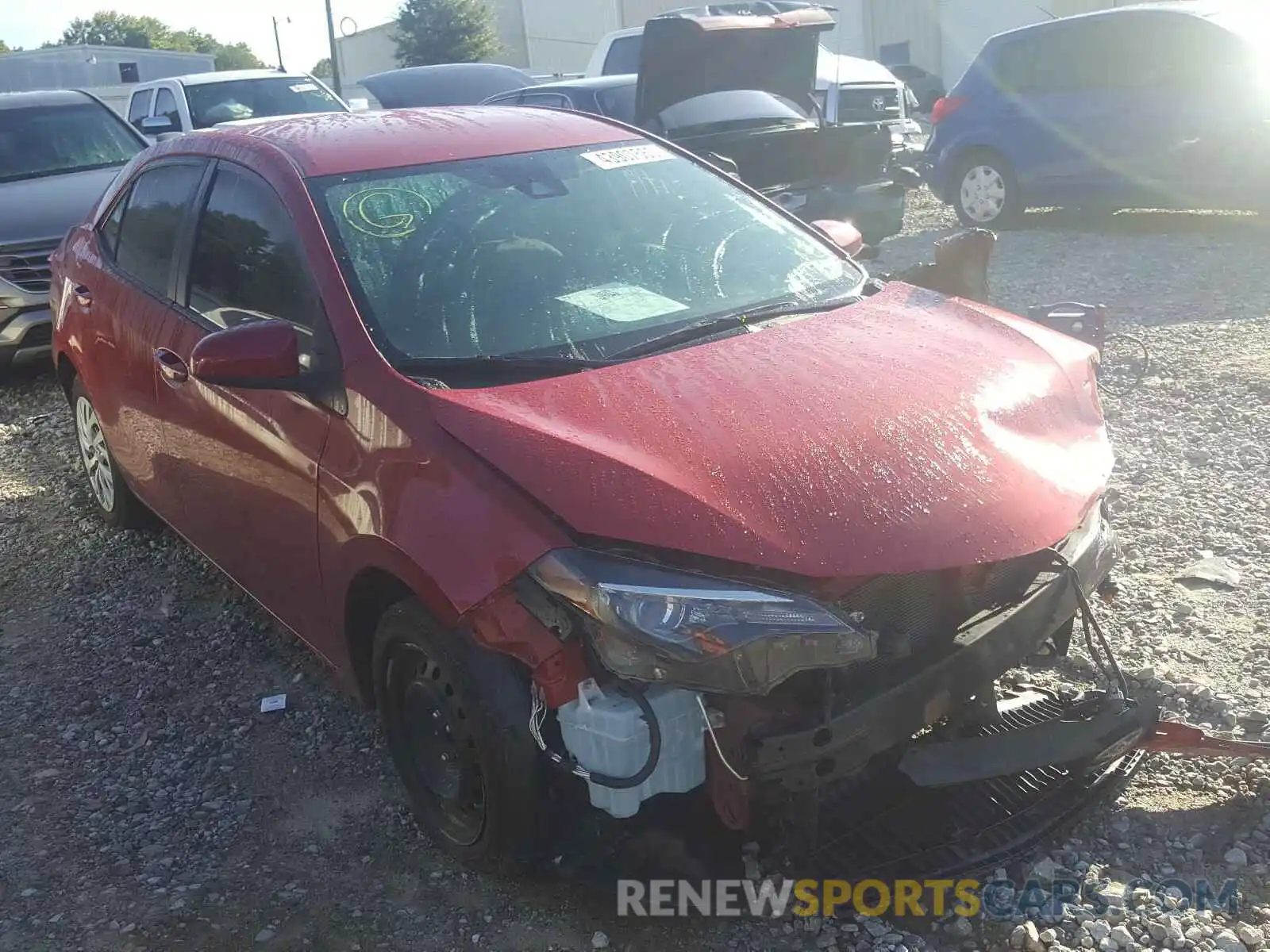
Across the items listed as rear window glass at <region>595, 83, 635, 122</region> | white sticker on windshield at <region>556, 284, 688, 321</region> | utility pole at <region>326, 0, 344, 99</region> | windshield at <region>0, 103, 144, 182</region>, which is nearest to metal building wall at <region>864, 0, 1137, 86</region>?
utility pole at <region>326, 0, 344, 99</region>

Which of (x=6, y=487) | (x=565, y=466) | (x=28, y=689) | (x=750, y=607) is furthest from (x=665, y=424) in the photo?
(x=6, y=487)

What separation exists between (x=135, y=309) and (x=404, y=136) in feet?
4.08

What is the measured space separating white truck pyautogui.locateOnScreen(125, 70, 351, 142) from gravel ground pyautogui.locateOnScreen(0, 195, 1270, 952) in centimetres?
797

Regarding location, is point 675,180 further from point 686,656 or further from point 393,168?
point 686,656

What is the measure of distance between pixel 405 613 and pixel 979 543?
4.26ft

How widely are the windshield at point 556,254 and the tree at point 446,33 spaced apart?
41955 mm

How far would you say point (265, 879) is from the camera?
304 centimetres

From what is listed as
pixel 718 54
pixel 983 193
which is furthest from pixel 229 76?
pixel 983 193

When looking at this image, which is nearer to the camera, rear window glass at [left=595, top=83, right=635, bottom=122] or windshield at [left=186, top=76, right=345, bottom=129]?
rear window glass at [left=595, top=83, right=635, bottom=122]

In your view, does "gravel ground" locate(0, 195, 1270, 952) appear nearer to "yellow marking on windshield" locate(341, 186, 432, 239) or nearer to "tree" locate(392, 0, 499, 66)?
"yellow marking on windshield" locate(341, 186, 432, 239)

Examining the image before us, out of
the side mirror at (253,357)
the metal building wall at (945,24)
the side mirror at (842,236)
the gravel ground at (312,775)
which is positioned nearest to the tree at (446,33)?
the metal building wall at (945,24)

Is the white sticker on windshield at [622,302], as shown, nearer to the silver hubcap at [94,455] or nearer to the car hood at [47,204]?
the silver hubcap at [94,455]

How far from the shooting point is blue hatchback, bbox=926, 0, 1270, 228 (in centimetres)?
936

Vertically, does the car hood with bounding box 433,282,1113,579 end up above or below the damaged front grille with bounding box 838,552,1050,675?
above
